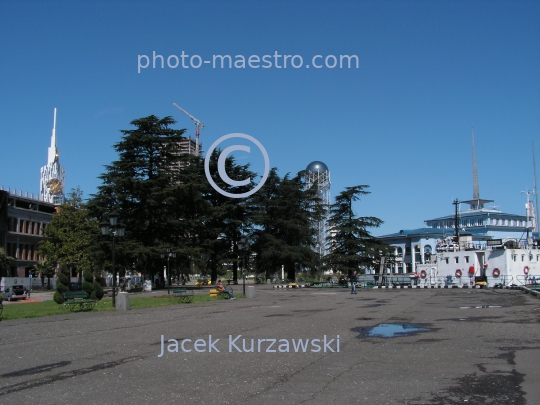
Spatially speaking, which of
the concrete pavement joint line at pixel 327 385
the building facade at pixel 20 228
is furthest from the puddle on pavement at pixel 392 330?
the building facade at pixel 20 228

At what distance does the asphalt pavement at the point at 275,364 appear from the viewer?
6.80 meters

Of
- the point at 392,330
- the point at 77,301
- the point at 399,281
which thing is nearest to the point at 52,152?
the point at 399,281

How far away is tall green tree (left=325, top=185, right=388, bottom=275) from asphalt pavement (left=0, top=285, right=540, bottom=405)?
165ft

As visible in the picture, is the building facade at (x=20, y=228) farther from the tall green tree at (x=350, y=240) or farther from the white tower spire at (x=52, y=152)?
the white tower spire at (x=52, y=152)

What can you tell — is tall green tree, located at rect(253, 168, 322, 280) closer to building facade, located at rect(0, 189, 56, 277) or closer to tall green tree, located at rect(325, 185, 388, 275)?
tall green tree, located at rect(325, 185, 388, 275)

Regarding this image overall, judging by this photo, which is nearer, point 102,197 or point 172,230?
point 102,197

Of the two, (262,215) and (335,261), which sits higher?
(262,215)

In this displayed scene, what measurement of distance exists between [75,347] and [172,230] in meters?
41.8

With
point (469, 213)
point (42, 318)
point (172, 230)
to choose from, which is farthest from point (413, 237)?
point (42, 318)

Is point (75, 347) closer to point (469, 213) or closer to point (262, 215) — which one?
point (262, 215)

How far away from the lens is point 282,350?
1050 cm

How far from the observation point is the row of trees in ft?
163

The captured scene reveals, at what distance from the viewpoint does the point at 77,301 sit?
2231 centimetres

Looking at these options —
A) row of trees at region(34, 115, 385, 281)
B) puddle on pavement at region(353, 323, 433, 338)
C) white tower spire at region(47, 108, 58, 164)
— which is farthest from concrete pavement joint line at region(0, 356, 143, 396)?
white tower spire at region(47, 108, 58, 164)
